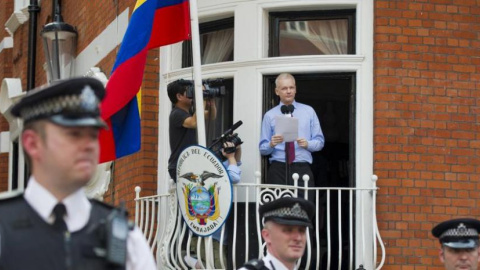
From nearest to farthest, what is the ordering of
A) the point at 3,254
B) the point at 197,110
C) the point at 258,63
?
1. the point at 3,254
2. the point at 197,110
3. the point at 258,63

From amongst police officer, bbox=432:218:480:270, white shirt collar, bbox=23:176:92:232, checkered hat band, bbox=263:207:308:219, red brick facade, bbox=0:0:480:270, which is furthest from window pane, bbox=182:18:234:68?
white shirt collar, bbox=23:176:92:232

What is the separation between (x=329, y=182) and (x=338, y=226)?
864 mm

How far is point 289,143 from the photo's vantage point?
1084cm

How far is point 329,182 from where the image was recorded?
38.4 ft

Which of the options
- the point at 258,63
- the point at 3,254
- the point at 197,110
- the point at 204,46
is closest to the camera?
the point at 3,254

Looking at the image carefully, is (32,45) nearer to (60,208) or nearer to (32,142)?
(32,142)

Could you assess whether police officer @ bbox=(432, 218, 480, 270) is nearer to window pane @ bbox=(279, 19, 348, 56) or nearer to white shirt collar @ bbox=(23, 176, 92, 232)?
window pane @ bbox=(279, 19, 348, 56)

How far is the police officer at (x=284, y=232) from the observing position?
6812 millimetres

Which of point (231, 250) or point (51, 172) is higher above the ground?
point (51, 172)

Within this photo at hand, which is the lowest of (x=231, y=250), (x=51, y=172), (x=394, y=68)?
(x=231, y=250)

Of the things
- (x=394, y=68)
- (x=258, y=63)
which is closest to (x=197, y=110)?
(x=258, y=63)

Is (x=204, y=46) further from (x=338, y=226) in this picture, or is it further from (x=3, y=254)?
(x=3, y=254)

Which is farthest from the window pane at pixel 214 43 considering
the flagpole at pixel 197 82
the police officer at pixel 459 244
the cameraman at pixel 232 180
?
the police officer at pixel 459 244

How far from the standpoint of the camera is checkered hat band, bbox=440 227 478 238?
7949 millimetres
